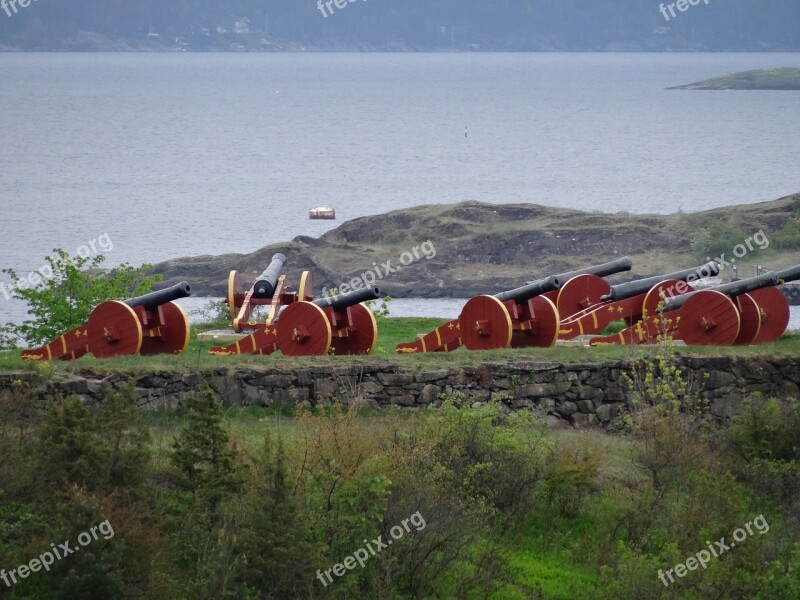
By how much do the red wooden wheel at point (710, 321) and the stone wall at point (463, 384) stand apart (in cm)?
141

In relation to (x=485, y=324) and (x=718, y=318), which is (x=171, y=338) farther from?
(x=718, y=318)

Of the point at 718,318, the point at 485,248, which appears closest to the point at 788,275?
the point at 718,318

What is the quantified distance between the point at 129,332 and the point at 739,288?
8.91m

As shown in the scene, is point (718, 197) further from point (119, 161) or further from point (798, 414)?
point (798, 414)

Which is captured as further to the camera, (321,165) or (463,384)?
(321,165)

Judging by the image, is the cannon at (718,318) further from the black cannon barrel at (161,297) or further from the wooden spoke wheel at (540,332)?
the black cannon barrel at (161,297)

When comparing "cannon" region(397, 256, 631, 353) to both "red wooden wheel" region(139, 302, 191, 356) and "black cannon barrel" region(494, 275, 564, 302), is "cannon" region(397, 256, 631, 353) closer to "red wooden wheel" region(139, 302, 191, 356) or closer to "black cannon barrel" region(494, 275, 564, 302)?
"black cannon barrel" region(494, 275, 564, 302)

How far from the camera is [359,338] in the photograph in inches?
803

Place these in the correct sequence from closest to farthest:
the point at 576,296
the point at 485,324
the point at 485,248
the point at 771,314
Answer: the point at 485,324 < the point at 771,314 < the point at 576,296 < the point at 485,248

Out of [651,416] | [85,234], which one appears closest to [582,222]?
[85,234]

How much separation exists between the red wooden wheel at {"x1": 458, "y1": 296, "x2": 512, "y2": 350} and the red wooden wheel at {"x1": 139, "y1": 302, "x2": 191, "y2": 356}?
4.00 metres

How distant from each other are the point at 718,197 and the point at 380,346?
86.8 meters

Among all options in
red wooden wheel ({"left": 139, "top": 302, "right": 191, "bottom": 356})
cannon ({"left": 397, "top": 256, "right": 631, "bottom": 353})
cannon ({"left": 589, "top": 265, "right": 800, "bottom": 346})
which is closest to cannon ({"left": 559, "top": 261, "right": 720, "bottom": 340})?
cannon ({"left": 589, "top": 265, "right": 800, "bottom": 346})

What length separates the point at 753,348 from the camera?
65.9 feet
